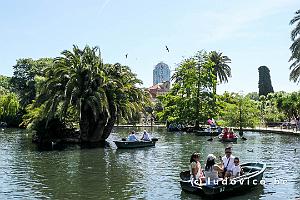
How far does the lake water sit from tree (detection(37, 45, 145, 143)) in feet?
13.1

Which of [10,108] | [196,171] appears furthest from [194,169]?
[10,108]

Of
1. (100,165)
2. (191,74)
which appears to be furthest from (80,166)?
(191,74)

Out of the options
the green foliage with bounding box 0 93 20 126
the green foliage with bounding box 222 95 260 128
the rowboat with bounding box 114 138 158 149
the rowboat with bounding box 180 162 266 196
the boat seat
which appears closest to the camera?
the rowboat with bounding box 180 162 266 196

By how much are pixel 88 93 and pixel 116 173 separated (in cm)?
1599

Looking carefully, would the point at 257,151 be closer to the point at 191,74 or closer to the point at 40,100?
the point at 40,100

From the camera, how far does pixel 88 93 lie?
39.6 meters

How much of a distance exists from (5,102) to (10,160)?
211 ft

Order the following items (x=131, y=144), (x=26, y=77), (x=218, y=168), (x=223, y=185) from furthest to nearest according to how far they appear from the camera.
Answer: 1. (x=26, y=77)
2. (x=131, y=144)
3. (x=218, y=168)
4. (x=223, y=185)

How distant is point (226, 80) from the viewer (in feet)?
338

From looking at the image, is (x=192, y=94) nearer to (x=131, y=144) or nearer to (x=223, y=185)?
(x=131, y=144)

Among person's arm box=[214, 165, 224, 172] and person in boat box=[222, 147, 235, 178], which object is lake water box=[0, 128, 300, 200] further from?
person's arm box=[214, 165, 224, 172]

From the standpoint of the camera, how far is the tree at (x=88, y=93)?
39.1 meters

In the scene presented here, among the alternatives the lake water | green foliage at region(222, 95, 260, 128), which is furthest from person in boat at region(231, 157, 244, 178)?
green foliage at region(222, 95, 260, 128)

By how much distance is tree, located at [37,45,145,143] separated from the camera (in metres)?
39.1
